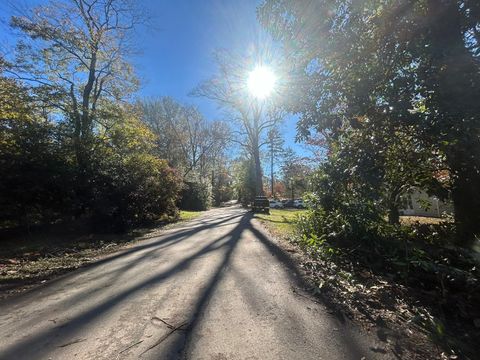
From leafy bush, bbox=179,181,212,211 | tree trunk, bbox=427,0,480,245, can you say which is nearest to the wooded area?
tree trunk, bbox=427,0,480,245

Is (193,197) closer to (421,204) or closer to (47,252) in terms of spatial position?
(47,252)

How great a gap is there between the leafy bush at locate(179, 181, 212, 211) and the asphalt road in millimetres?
23228

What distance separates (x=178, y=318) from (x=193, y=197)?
26237mm

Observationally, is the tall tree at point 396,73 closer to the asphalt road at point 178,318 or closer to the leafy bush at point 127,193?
the asphalt road at point 178,318

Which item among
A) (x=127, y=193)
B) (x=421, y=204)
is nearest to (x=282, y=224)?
(x=421, y=204)

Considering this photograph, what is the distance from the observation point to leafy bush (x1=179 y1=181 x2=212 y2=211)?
95.2ft

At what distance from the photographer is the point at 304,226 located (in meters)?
8.81

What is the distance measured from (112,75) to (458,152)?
59.9 ft

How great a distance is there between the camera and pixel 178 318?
11.4ft

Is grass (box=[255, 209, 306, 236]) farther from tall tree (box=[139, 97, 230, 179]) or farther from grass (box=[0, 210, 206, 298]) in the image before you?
tall tree (box=[139, 97, 230, 179])

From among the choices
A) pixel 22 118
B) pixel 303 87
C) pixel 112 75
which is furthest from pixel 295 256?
pixel 112 75

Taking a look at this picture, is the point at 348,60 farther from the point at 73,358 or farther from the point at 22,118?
the point at 22,118

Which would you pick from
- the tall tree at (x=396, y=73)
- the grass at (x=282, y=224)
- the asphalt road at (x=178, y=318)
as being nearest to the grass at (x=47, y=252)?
the asphalt road at (x=178, y=318)

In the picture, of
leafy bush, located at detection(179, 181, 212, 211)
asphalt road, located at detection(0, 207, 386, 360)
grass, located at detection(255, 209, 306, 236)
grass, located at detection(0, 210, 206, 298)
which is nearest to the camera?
asphalt road, located at detection(0, 207, 386, 360)
